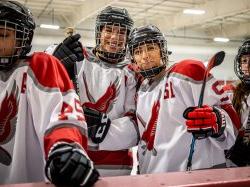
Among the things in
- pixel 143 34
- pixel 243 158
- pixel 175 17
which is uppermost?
pixel 175 17

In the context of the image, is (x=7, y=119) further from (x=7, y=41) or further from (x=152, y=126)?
(x=152, y=126)

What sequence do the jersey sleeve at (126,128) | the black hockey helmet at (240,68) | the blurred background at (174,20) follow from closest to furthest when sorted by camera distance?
the jersey sleeve at (126,128)
the black hockey helmet at (240,68)
the blurred background at (174,20)

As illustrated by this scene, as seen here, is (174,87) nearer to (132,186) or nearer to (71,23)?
(132,186)

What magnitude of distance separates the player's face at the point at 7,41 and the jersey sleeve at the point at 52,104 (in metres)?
0.10

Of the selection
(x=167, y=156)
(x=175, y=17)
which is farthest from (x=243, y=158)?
(x=175, y=17)

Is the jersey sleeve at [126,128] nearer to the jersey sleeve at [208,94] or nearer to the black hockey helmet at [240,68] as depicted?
the jersey sleeve at [208,94]

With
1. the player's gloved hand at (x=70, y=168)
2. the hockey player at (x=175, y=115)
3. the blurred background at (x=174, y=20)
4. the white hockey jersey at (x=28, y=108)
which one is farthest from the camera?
the blurred background at (x=174, y=20)

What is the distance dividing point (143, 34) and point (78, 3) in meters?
9.26

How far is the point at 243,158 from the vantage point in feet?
8.27

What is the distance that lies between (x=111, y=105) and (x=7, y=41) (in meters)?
0.99

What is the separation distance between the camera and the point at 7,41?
1482 mm

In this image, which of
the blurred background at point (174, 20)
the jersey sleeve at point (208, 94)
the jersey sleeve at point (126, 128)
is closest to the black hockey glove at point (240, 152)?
the jersey sleeve at point (208, 94)

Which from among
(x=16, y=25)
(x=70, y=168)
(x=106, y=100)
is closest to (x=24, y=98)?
(x=16, y=25)

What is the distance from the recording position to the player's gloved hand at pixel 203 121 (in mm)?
1883
